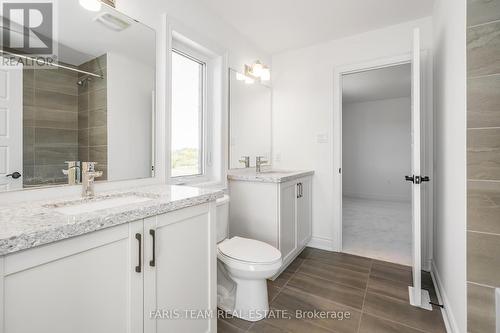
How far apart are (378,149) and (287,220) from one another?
15.3ft

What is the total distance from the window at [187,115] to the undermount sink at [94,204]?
62 centimetres

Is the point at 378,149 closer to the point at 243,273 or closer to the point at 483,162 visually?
the point at 483,162

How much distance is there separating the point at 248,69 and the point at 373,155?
4.58m

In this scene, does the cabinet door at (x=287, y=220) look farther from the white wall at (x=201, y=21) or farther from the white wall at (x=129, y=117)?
the white wall at (x=201, y=21)

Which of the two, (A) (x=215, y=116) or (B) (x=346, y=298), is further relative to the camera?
(A) (x=215, y=116)

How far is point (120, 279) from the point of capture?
3.09 ft

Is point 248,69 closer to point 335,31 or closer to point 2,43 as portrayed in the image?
point 335,31

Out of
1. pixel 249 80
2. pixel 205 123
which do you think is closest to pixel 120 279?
pixel 205 123

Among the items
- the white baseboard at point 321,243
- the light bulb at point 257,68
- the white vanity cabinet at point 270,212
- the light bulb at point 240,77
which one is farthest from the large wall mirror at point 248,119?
the white baseboard at point 321,243

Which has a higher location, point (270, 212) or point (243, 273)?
point (270, 212)

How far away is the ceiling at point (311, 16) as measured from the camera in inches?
83.8

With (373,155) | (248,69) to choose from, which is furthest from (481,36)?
(373,155)

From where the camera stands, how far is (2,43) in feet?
3.60

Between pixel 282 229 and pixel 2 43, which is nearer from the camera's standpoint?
pixel 2 43
